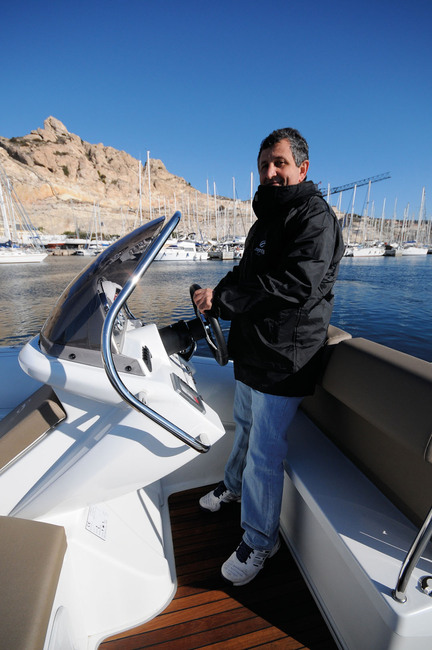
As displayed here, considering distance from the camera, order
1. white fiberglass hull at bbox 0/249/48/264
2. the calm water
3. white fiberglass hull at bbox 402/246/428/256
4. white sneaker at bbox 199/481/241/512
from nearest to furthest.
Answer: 1. white sneaker at bbox 199/481/241/512
2. the calm water
3. white fiberglass hull at bbox 0/249/48/264
4. white fiberglass hull at bbox 402/246/428/256

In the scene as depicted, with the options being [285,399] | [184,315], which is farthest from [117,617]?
[184,315]

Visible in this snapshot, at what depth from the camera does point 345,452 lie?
1394 millimetres

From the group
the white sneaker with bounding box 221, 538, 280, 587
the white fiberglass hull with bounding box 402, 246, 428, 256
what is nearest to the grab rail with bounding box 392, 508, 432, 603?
the white sneaker with bounding box 221, 538, 280, 587

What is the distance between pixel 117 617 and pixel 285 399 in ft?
3.19

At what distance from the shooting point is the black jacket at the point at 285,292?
977 millimetres

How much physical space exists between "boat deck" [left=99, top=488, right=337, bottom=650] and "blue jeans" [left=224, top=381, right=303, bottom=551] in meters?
0.19

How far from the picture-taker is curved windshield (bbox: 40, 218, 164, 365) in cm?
106

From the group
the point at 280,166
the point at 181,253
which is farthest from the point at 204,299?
the point at 181,253

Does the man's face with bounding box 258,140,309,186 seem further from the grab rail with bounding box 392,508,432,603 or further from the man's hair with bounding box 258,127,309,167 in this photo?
the grab rail with bounding box 392,508,432,603

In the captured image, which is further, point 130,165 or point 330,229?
point 130,165

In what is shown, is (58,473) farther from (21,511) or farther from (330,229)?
(330,229)

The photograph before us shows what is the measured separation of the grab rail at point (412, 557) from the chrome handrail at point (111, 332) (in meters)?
0.58

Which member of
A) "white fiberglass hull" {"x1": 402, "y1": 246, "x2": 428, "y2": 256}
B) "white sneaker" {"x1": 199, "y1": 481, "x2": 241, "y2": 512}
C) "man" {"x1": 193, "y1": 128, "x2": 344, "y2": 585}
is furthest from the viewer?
"white fiberglass hull" {"x1": 402, "y1": 246, "x2": 428, "y2": 256}

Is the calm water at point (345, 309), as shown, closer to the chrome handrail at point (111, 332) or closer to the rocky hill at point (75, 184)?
the chrome handrail at point (111, 332)
